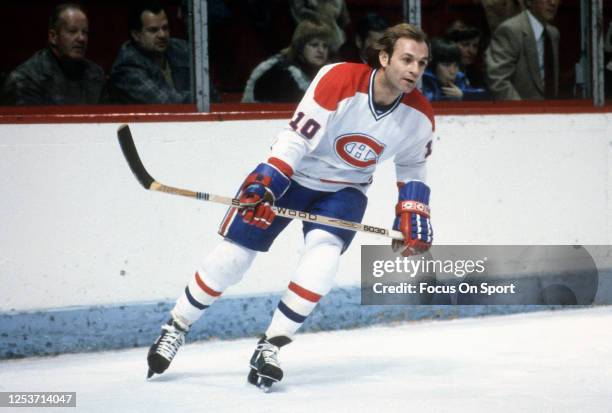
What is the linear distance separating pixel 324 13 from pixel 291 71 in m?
A: 0.35

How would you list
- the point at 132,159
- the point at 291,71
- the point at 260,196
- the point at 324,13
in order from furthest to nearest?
the point at 324,13 < the point at 291,71 < the point at 132,159 < the point at 260,196

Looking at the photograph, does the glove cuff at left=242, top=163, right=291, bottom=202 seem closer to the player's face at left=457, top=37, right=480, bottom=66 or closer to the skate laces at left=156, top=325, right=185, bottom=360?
the skate laces at left=156, top=325, right=185, bottom=360

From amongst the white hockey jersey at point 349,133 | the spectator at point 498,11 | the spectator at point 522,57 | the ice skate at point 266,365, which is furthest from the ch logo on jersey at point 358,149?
the spectator at point 498,11

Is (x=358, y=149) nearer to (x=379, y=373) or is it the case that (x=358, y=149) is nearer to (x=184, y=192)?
(x=184, y=192)

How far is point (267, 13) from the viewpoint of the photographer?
499 centimetres

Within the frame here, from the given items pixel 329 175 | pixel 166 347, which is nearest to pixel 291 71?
pixel 329 175

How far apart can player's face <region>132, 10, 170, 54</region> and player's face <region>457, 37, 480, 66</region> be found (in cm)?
145

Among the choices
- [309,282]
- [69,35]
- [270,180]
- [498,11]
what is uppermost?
[498,11]

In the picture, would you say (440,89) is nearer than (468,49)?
Yes

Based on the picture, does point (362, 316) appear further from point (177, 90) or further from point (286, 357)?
point (177, 90)

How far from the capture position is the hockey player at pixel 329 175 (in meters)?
3.40

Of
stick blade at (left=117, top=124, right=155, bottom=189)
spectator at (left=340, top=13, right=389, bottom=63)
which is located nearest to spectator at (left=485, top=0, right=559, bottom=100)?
spectator at (left=340, top=13, right=389, bottom=63)

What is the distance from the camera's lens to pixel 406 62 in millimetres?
3393

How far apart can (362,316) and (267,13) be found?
1.42 metres
